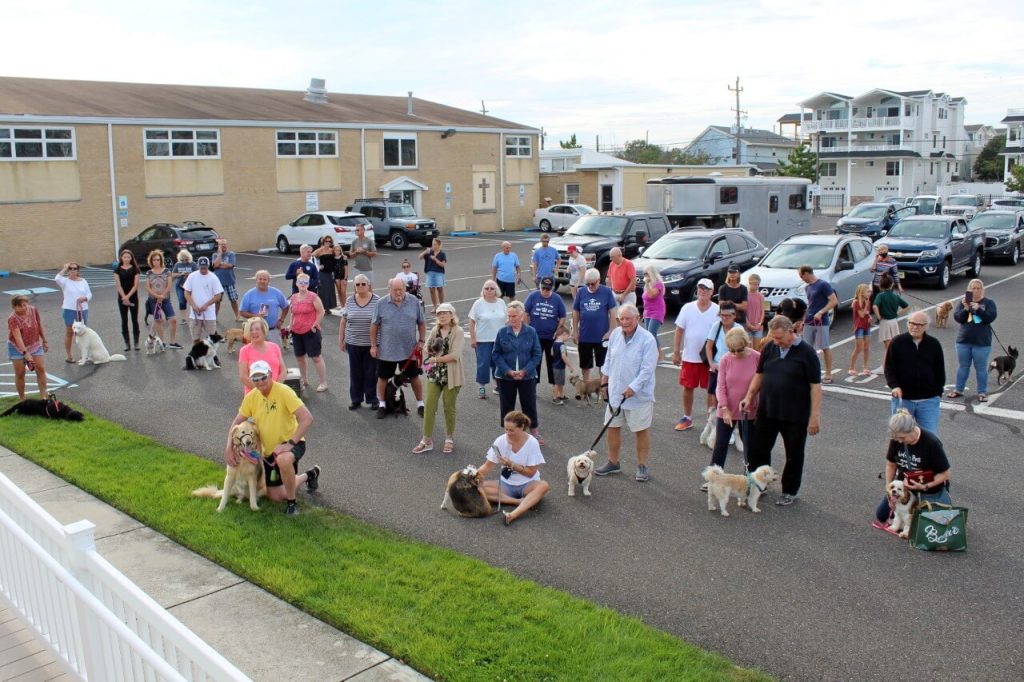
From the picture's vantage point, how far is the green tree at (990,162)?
292 ft

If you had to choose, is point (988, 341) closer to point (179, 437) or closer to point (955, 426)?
point (955, 426)

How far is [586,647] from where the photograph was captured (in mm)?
5504

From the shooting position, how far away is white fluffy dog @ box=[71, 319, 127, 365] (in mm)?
14234

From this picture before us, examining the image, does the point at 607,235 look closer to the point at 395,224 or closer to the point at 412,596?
the point at 395,224

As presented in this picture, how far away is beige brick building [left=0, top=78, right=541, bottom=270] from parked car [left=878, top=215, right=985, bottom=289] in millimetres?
23136

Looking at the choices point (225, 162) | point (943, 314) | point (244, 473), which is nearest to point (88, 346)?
point (244, 473)

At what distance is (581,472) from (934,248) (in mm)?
17440

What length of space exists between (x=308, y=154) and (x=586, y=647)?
3456 cm

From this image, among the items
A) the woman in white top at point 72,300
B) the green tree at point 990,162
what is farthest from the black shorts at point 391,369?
the green tree at point 990,162

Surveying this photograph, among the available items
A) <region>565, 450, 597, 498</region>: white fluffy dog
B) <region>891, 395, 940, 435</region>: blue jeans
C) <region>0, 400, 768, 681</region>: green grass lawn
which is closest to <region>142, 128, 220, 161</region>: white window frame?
<region>0, 400, 768, 681</region>: green grass lawn

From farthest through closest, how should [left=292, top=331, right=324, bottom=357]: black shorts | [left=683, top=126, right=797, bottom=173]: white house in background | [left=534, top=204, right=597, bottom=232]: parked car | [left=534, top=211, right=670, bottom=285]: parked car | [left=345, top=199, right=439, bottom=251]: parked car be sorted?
1. [left=683, top=126, right=797, bottom=173]: white house in background
2. [left=534, top=204, right=597, bottom=232]: parked car
3. [left=345, top=199, right=439, bottom=251]: parked car
4. [left=534, top=211, right=670, bottom=285]: parked car
5. [left=292, top=331, right=324, bottom=357]: black shorts

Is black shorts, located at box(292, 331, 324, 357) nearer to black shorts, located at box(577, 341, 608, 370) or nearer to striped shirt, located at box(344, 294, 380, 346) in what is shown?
striped shirt, located at box(344, 294, 380, 346)

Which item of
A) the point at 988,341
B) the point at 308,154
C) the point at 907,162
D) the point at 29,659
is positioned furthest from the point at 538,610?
the point at 907,162

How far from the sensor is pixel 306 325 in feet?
39.2
